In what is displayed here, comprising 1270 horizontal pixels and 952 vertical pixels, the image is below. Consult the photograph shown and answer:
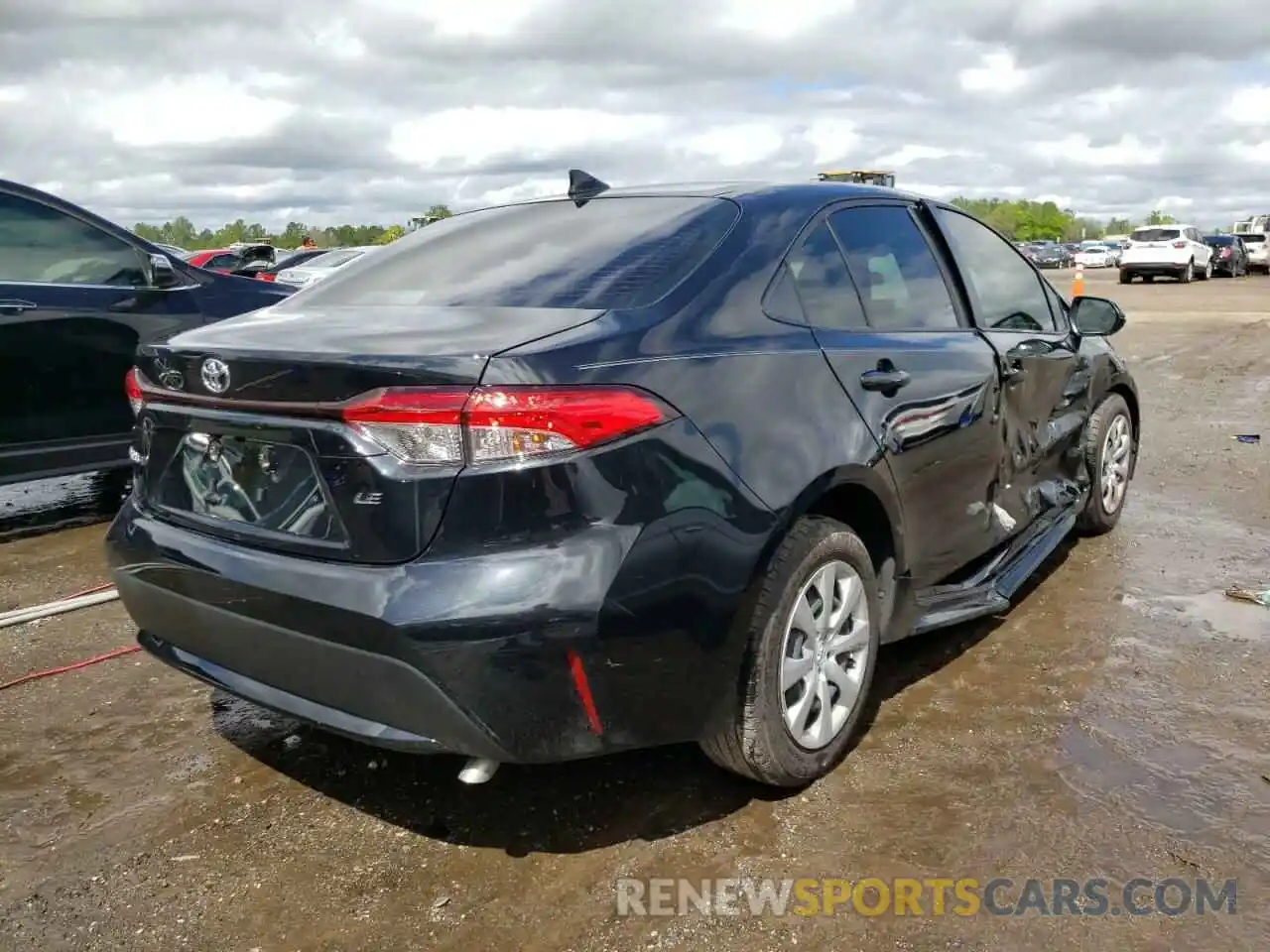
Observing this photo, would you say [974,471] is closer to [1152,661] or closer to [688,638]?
[1152,661]

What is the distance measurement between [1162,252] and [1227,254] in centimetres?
724

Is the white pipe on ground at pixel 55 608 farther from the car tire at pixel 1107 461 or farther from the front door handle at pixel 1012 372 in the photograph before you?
the car tire at pixel 1107 461

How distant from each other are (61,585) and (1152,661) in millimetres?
4493

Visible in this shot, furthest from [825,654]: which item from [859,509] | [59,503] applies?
[59,503]

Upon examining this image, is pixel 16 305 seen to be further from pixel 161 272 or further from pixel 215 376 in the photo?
pixel 215 376

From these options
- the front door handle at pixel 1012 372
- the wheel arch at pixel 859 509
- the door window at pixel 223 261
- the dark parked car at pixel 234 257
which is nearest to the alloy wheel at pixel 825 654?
the wheel arch at pixel 859 509

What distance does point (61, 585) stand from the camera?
476 cm

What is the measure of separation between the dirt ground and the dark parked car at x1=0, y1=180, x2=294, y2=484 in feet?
5.83

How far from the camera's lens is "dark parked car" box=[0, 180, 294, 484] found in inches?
211

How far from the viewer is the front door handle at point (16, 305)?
17.4 ft

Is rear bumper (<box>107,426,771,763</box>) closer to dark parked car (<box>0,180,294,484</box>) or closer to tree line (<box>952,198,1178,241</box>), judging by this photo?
dark parked car (<box>0,180,294,484</box>)

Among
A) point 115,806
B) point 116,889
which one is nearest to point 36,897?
point 116,889

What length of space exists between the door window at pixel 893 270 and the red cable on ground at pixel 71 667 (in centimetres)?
268

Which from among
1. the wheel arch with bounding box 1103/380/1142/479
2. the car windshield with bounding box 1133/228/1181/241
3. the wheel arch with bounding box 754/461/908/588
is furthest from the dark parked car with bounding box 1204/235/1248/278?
the wheel arch with bounding box 754/461/908/588
